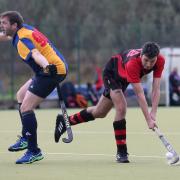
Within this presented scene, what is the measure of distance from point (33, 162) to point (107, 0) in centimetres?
3339

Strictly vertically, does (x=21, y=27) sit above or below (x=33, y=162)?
above

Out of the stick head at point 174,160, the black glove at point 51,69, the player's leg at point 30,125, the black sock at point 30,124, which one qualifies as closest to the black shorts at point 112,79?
the black glove at point 51,69

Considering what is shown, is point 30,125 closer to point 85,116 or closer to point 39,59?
point 39,59

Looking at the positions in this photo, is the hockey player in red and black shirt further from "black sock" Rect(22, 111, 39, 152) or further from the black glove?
"black sock" Rect(22, 111, 39, 152)

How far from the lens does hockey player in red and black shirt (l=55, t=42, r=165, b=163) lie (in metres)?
8.74

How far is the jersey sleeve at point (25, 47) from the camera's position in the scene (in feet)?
29.4

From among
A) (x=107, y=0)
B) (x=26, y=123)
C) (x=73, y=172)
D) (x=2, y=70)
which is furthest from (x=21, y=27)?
(x=107, y=0)

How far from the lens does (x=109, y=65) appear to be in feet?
31.2

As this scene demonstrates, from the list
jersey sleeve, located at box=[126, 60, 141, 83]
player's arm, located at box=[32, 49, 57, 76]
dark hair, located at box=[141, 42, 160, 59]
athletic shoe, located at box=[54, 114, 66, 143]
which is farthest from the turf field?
dark hair, located at box=[141, 42, 160, 59]

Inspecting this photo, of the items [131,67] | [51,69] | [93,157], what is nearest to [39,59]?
[51,69]

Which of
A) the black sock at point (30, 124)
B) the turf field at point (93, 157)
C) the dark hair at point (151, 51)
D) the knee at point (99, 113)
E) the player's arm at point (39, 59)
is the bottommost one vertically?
the turf field at point (93, 157)

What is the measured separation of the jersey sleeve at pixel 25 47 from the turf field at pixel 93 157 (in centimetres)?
119

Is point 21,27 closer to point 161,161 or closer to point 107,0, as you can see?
point 161,161

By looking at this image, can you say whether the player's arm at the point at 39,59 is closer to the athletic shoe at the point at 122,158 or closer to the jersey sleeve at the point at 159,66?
the jersey sleeve at the point at 159,66
